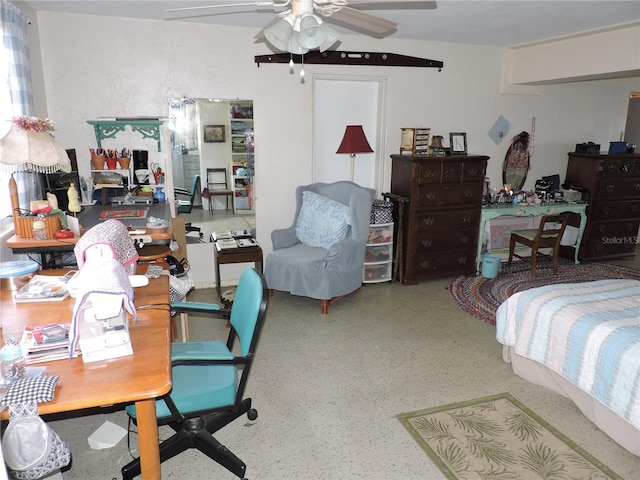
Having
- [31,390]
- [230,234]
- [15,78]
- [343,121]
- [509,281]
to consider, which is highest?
[15,78]

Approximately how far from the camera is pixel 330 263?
3918mm

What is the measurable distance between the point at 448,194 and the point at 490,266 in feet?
3.08

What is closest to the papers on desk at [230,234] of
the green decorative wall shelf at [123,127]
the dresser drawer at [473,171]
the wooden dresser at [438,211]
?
the green decorative wall shelf at [123,127]

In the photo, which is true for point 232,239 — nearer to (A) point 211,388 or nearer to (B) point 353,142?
(B) point 353,142

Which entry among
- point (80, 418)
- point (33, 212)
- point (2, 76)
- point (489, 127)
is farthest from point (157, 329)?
point (489, 127)

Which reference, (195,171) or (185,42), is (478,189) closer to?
(195,171)

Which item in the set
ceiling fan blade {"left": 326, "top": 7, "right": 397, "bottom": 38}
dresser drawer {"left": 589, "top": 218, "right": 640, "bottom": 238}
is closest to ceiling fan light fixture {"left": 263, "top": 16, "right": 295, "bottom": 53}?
ceiling fan blade {"left": 326, "top": 7, "right": 397, "bottom": 38}

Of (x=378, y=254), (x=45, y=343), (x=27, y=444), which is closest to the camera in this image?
(x=27, y=444)

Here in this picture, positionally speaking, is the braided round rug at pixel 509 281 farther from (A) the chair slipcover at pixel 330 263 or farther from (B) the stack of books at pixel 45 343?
(B) the stack of books at pixel 45 343

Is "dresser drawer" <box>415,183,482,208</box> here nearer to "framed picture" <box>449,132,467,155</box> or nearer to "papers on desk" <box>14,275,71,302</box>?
"framed picture" <box>449,132,467,155</box>

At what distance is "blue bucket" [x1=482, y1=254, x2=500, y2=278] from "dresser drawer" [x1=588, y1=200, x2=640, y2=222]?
59.1 inches

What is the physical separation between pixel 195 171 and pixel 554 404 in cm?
345

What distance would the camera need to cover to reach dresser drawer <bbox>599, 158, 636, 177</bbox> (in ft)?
17.2

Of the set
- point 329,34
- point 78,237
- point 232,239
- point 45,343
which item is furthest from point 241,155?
point 45,343
